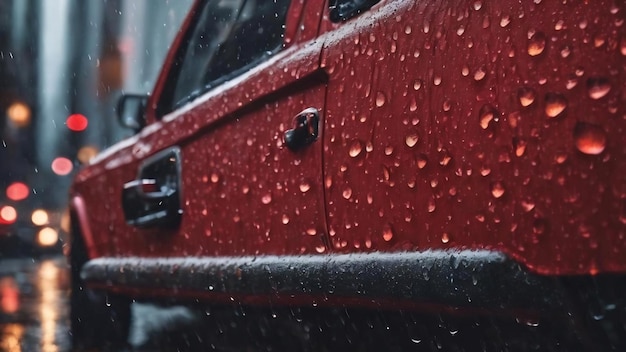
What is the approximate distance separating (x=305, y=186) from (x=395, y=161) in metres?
0.46

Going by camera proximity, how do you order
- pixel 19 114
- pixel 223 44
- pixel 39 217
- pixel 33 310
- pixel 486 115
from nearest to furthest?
1. pixel 486 115
2. pixel 223 44
3. pixel 33 310
4. pixel 39 217
5. pixel 19 114

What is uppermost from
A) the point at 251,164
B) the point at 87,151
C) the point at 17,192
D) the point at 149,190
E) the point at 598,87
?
the point at 87,151

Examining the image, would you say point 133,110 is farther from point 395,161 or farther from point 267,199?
point 395,161

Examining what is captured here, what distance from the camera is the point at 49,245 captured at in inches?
580

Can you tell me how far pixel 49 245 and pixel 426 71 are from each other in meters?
13.4

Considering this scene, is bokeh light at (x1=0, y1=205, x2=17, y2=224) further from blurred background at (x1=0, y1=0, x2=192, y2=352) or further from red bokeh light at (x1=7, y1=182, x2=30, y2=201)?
blurred background at (x1=0, y1=0, x2=192, y2=352)

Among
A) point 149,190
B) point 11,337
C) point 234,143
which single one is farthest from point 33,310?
point 234,143

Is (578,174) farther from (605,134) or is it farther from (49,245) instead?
(49,245)

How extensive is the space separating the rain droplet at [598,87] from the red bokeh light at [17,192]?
14.7 metres

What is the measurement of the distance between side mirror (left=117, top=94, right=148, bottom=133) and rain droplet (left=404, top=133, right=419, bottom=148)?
220 cm

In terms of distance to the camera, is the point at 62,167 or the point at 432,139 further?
the point at 62,167

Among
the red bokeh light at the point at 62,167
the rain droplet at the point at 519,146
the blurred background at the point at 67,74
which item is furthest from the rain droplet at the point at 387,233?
the red bokeh light at the point at 62,167

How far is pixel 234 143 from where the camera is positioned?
304 centimetres

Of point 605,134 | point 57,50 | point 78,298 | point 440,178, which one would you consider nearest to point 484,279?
point 440,178
